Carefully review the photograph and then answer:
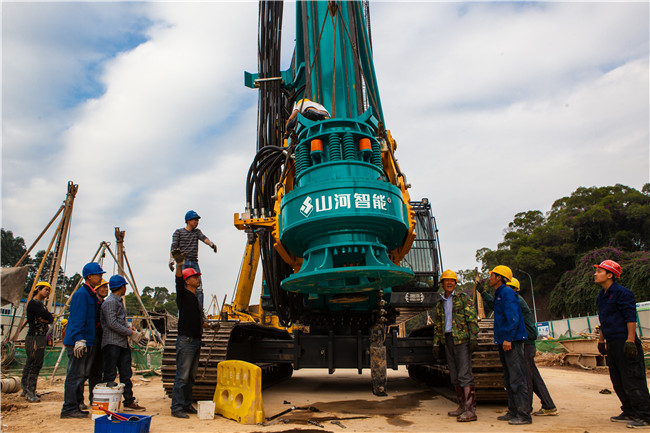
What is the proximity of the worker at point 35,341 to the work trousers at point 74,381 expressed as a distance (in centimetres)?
173

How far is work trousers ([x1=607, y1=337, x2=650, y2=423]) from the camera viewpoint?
4266 millimetres

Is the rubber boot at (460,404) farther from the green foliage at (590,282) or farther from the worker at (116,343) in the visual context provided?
the green foliage at (590,282)

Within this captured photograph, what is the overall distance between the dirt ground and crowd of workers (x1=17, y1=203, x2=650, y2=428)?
8.8 inches

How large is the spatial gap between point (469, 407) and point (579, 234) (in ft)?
128

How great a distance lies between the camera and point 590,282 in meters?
30.5

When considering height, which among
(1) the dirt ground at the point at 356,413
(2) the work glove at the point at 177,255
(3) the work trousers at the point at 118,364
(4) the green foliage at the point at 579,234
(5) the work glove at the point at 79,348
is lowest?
(1) the dirt ground at the point at 356,413

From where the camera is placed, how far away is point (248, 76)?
10.4 m

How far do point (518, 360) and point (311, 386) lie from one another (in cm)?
445

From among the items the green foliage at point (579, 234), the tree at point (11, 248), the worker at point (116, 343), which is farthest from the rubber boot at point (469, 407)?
the tree at point (11, 248)

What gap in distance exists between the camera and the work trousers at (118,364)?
5.04 m

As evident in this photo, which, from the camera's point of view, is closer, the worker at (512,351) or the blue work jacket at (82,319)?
the worker at (512,351)

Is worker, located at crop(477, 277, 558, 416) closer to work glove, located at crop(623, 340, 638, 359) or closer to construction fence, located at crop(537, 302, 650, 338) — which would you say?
work glove, located at crop(623, 340, 638, 359)

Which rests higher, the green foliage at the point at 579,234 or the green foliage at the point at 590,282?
the green foliage at the point at 579,234

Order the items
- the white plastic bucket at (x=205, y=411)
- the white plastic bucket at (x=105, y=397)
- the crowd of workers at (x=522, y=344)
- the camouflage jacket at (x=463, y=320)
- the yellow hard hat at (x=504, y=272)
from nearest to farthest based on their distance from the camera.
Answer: the white plastic bucket at (x=105, y=397) < the crowd of workers at (x=522, y=344) < the white plastic bucket at (x=205, y=411) < the camouflage jacket at (x=463, y=320) < the yellow hard hat at (x=504, y=272)
